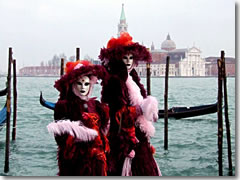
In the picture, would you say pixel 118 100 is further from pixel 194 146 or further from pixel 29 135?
pixel 29 135

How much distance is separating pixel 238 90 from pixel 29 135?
500 centimetres

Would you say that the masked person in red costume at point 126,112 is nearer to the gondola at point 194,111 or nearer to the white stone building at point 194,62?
the white stone building at point 194,62

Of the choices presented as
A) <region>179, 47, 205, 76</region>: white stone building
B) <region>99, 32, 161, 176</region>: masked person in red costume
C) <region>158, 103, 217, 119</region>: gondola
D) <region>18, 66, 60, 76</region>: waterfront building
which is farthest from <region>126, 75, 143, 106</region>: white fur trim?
<region>158, 103, 217, 119</region>: gondola

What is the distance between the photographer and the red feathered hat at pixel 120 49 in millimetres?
2375

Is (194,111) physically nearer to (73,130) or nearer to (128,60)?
(128,60)

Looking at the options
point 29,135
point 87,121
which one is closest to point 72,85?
point 87,121

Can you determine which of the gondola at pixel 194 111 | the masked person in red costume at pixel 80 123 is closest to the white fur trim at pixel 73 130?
the masked person in red costume at pixel 80 123

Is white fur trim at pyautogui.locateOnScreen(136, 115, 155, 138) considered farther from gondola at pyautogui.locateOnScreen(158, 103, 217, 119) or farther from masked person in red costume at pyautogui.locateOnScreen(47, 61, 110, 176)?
gondola at pyautogui.locateOnScreen(158, 103, 217, 119)

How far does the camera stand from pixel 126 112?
2.35 metres

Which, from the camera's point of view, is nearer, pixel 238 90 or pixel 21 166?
pixel 238 90

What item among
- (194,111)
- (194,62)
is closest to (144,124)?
(194,62)

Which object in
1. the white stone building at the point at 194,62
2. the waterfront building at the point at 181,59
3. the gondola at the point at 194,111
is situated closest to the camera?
the waterfront building at the point at 181,59

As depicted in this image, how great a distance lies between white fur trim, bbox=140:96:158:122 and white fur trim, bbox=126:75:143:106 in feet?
0.11

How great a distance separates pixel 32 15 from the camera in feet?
10.4
